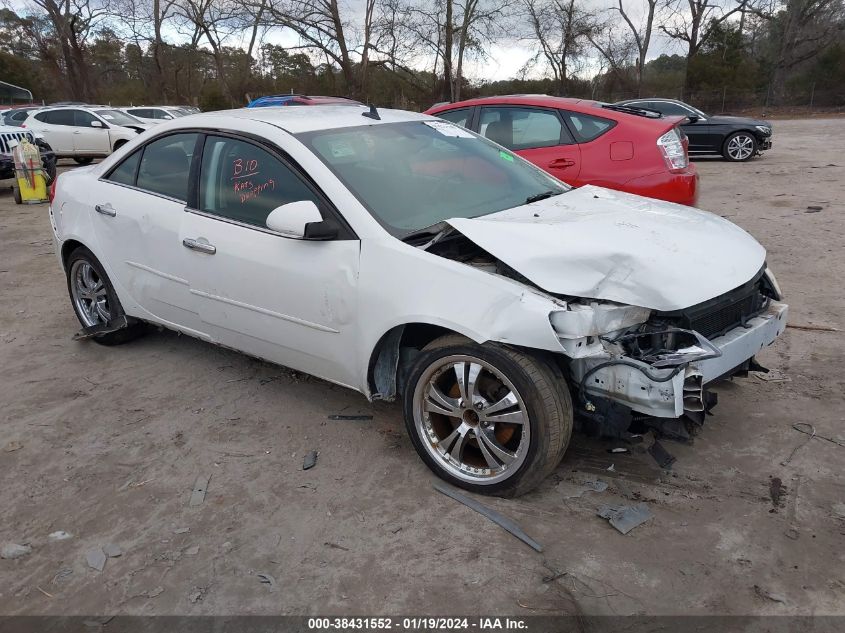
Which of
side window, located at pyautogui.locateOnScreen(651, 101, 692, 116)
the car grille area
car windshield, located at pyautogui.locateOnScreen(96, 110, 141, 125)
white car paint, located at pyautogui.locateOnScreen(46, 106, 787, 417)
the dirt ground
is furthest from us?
car windshield, located at pyautogui.locateOnScreen(96, 110, 141, 125)

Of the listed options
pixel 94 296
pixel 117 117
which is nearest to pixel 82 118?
pixel 117 117

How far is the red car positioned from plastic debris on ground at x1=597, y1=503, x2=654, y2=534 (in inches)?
153

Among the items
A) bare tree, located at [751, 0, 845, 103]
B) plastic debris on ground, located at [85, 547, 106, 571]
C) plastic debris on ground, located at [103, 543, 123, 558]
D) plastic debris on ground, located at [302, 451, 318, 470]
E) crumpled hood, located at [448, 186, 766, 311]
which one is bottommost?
plastic debris on ground, located at [85, 547, 106, 571]

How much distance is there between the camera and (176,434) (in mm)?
3697

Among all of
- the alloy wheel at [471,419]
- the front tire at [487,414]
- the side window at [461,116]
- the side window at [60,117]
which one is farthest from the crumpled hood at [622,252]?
the side window at [60,117]

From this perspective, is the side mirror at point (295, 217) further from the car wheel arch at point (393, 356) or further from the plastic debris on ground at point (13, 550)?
the plastic debris on ground at point (13, 550)

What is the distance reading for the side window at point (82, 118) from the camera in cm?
1817

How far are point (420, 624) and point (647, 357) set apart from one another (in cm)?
138

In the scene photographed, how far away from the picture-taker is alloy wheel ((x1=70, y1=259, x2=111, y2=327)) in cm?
489

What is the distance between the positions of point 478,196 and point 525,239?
832 mm

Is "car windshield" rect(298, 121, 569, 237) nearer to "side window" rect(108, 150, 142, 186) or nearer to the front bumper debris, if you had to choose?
the front bumper debris

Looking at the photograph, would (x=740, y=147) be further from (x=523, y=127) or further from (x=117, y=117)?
(x=117, y=117)

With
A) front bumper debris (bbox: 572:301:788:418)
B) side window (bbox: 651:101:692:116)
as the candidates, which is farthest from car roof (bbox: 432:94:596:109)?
side window (bbox: 651:101:692:116)

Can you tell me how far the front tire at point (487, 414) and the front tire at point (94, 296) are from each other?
8.88ft
